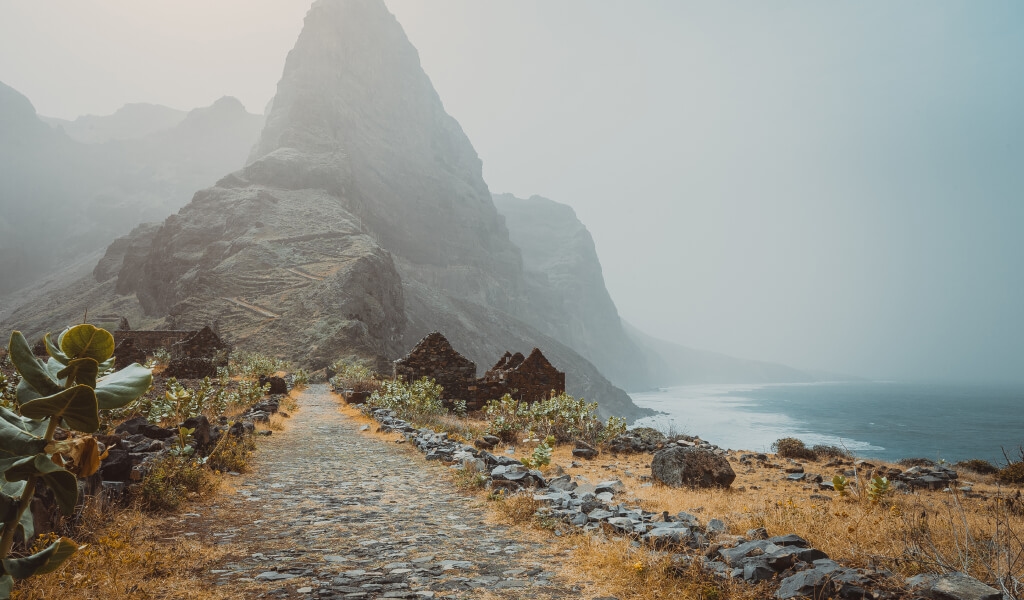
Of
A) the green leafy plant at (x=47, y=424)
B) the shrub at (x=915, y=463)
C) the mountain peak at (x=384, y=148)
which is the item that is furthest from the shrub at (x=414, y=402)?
the mountain peak at (x=384, y=148)

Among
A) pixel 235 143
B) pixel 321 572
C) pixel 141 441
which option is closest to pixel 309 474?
pixel 141 441

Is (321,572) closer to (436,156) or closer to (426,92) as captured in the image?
(436,156)

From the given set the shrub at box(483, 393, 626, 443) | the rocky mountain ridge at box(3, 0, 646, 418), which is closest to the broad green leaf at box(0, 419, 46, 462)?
the shrub at box(483, 393, 626, 443)

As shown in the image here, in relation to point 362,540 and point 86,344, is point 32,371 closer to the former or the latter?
point 86,344

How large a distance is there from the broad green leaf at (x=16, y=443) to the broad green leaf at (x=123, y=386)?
0.54ft

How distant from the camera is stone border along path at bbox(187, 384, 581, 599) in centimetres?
410

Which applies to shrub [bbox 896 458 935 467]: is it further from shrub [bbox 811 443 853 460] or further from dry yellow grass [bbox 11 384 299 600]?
dry yellow grass [bbox 11 384 299 600]

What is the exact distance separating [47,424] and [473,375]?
22215 mm

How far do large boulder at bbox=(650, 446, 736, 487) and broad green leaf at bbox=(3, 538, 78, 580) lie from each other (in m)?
9.39

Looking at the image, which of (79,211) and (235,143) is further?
(235,143)

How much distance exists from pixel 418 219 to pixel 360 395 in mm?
117873

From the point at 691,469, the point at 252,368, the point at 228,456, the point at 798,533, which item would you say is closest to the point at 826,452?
the point at 691,469

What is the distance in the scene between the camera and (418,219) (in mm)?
137125

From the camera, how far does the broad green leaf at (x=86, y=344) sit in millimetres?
1527
